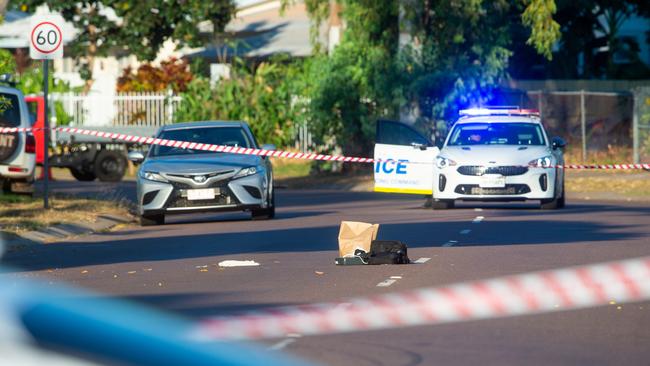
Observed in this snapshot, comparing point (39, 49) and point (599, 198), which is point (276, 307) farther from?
point (599, 198)

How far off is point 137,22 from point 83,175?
1456 cm

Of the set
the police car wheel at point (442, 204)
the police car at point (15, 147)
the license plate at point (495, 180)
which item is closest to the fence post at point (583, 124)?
the police car wheel at point (442, 204)

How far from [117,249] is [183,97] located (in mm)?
23852

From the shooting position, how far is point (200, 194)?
61.8ft

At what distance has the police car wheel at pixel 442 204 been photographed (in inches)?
856

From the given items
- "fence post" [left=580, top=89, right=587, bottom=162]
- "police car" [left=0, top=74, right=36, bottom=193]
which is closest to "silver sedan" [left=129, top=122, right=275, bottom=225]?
"police car" [left=0, top=74, right=36, bottom=193]

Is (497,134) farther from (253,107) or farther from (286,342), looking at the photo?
(253,107)

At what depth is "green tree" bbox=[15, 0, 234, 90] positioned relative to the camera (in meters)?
46.9

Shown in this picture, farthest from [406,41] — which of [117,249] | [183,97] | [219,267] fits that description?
[219,267]

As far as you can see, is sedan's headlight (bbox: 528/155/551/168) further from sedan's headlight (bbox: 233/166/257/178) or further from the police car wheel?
sedan's headlight (bbox: 233/166/257/178)

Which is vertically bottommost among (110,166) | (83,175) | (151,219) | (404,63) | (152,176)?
(83,175)

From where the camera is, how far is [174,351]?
208 centimetres

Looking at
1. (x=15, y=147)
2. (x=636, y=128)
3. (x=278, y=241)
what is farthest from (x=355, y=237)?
(x=636, y=128)

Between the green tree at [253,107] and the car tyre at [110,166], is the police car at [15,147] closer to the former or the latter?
the car tyre at [110,166]
